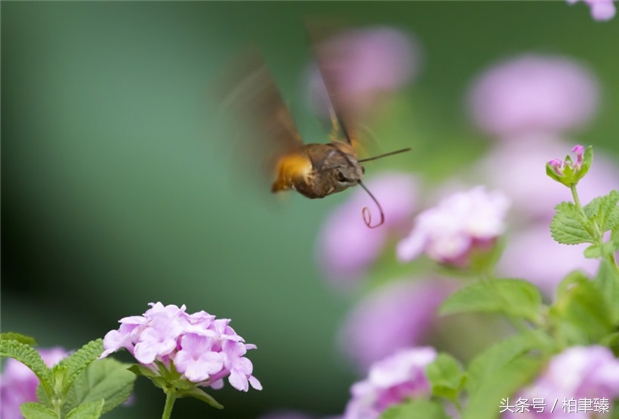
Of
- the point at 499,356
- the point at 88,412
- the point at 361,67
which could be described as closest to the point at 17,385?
the point at 88,412

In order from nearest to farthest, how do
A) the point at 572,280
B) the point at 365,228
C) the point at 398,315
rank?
1. the point at 572,280
2. the point at 398,315
3. the point at 365,228

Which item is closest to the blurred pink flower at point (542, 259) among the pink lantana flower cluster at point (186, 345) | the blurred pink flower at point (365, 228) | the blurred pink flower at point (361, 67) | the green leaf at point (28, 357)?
the blurred pink flower at point (365, 228)

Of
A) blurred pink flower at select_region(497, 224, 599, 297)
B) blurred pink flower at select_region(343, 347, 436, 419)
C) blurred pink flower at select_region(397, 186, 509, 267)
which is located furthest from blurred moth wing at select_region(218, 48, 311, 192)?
blurred pink flower at select_region(497, 224, 599, 297)

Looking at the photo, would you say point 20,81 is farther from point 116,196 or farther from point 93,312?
point 93,312

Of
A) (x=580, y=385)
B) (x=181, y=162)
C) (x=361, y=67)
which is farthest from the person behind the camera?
(x=181, y=162)

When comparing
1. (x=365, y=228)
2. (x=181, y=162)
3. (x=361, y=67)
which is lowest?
(x=365, y=228)

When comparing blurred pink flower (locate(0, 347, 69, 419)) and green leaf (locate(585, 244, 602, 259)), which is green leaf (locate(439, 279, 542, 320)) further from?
blurred pink flower (locate(0, 347, 69, 419))

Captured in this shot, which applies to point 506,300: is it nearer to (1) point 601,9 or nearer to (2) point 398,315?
(1) point 601,9
